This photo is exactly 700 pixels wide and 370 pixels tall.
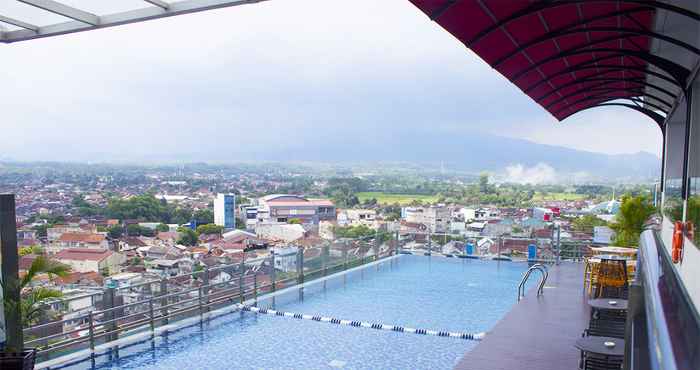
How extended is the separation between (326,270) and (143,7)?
911 centimetres

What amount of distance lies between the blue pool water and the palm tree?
125cm

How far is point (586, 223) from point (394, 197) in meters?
14.7

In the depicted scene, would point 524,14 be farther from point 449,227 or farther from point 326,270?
point 449,227

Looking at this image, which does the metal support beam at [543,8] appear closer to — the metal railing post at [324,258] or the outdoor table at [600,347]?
the outdoor table at [600,347]

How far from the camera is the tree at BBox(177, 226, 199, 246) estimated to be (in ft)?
41.6

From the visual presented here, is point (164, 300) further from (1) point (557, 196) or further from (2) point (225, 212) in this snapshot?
(1) point (557, 196)

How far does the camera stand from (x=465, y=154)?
6500cm

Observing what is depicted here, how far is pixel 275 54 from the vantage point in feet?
330

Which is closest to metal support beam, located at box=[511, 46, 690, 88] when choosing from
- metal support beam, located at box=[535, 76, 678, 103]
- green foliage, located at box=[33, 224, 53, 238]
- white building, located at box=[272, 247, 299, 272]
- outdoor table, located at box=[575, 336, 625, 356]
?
metal support beam, located at box=[535, 76, 678, 103]

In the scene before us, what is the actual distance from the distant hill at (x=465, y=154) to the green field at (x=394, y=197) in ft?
63.1

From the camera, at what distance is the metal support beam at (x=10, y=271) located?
6.08m

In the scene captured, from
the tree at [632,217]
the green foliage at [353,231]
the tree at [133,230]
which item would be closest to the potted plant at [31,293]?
the tree at [133,230]

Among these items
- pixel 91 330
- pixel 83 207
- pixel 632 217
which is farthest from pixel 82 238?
pixel 632 217

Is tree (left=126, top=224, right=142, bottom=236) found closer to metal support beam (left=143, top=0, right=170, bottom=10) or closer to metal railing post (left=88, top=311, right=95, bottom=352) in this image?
metal railing post (left=88, top=311, right=95, bottom=352)
